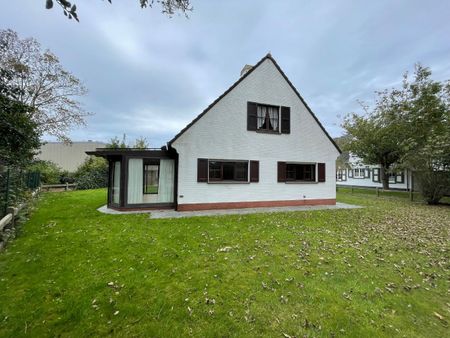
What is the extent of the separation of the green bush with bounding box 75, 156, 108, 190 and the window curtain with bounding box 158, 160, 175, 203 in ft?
46.6

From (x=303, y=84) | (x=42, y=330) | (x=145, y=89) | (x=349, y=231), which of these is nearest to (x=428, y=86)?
(x=303, y=84)

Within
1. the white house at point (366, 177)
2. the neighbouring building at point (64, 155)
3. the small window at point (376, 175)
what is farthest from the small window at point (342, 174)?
the neighbouring building at point (64, 155)

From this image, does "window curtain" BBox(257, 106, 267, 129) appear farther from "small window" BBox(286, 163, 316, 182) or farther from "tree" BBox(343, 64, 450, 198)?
"tree" BBox(343, 64, 450, 198)

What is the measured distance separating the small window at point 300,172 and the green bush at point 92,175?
18642 millimetres

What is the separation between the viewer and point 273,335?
2.47 m

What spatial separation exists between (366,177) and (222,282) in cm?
3313

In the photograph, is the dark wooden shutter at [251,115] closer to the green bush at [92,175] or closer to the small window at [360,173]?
the green bush at [92,175]

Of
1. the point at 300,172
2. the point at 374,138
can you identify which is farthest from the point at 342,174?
the point at 300,172

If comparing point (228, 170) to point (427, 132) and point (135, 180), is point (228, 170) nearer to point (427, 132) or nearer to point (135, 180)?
point (135, 180)

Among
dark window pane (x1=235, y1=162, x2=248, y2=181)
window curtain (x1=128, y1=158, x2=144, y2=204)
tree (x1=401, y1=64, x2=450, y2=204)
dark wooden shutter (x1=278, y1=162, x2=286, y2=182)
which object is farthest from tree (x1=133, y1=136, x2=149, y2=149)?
tree (x1=401, y1=64, x2=450, y2=204)

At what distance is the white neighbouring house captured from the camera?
9.95 meters

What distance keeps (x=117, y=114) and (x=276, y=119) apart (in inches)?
829

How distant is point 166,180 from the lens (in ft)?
33.8

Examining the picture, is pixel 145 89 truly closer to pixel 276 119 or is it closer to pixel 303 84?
pixel 276 119
